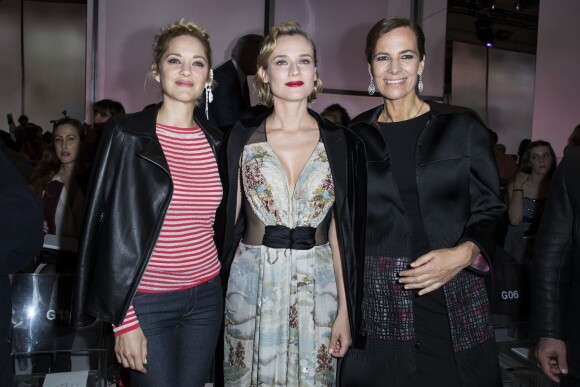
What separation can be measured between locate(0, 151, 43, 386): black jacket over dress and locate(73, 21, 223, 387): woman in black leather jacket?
50cm

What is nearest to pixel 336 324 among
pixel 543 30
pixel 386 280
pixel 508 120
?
pixel 386 280

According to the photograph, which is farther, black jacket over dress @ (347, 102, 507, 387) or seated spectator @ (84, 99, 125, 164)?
seated spectator @ (84, 99, 125, 164)

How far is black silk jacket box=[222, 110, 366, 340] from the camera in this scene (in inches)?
85.1

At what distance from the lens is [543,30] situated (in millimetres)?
7281

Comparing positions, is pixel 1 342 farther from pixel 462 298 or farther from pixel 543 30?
pixel 543 30

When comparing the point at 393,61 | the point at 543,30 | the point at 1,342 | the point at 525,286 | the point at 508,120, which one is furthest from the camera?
the point at 508,120

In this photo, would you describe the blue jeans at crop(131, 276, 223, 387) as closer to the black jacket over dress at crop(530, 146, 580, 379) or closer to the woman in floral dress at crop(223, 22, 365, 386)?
the woman in floral dress at crop(223, 22, 365, 386)

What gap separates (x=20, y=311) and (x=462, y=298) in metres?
2.19

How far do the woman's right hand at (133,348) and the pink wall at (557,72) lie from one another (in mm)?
6454

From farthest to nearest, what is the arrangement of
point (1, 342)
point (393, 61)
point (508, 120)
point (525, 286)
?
point (508, 120)
point (525, 286)
point (393, 61)
point (1, 342)

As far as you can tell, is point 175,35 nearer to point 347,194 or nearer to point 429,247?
point 347,194

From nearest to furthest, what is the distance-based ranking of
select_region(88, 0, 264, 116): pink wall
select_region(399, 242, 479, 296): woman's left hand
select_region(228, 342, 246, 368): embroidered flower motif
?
select_region(399, 242, 479, 296): woman's left hand, select_region(228, 342, 246, 368): embroidered flower motif, select_region(88, 0, 264, 116): pink wall

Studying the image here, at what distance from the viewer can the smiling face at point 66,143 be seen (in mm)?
3988

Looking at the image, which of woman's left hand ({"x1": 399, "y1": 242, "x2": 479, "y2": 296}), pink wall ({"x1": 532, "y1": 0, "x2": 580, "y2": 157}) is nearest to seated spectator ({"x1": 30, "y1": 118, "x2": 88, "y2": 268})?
woman's left hand ({"x1": 399, "y1": 242, "x2": 479, "y2": 296})
